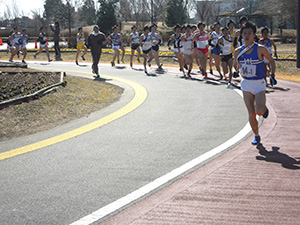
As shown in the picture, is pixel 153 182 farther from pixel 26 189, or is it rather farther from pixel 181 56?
pixel 181 56

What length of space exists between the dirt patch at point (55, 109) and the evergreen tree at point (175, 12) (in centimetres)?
5379

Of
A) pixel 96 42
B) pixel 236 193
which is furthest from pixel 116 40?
pixel 236 193

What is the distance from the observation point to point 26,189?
514 cm

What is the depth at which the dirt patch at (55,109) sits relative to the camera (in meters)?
8.73

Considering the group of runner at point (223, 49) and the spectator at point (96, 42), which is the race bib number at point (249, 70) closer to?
the group of runner at point (223, 49)

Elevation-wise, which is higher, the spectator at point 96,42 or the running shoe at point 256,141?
the spectator at point 96,42

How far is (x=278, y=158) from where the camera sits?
618 cm

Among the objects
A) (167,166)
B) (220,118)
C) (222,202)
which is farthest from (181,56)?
(222,202)

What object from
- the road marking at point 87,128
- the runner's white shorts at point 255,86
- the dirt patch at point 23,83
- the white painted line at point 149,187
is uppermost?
the runner's white shorts at point 255,86

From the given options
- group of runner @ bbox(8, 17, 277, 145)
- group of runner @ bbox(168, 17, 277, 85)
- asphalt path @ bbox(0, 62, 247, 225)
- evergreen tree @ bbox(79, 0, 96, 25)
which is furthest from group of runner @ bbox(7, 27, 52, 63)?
evergreen tree @ bbox(79, 0, 96, 25)

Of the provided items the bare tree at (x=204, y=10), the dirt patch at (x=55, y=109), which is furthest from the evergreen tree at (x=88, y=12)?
the dirt patch at (x=55, y=109)

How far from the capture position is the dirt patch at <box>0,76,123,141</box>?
873cm

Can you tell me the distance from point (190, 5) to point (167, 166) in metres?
68.5

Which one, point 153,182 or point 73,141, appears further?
point 73,141
